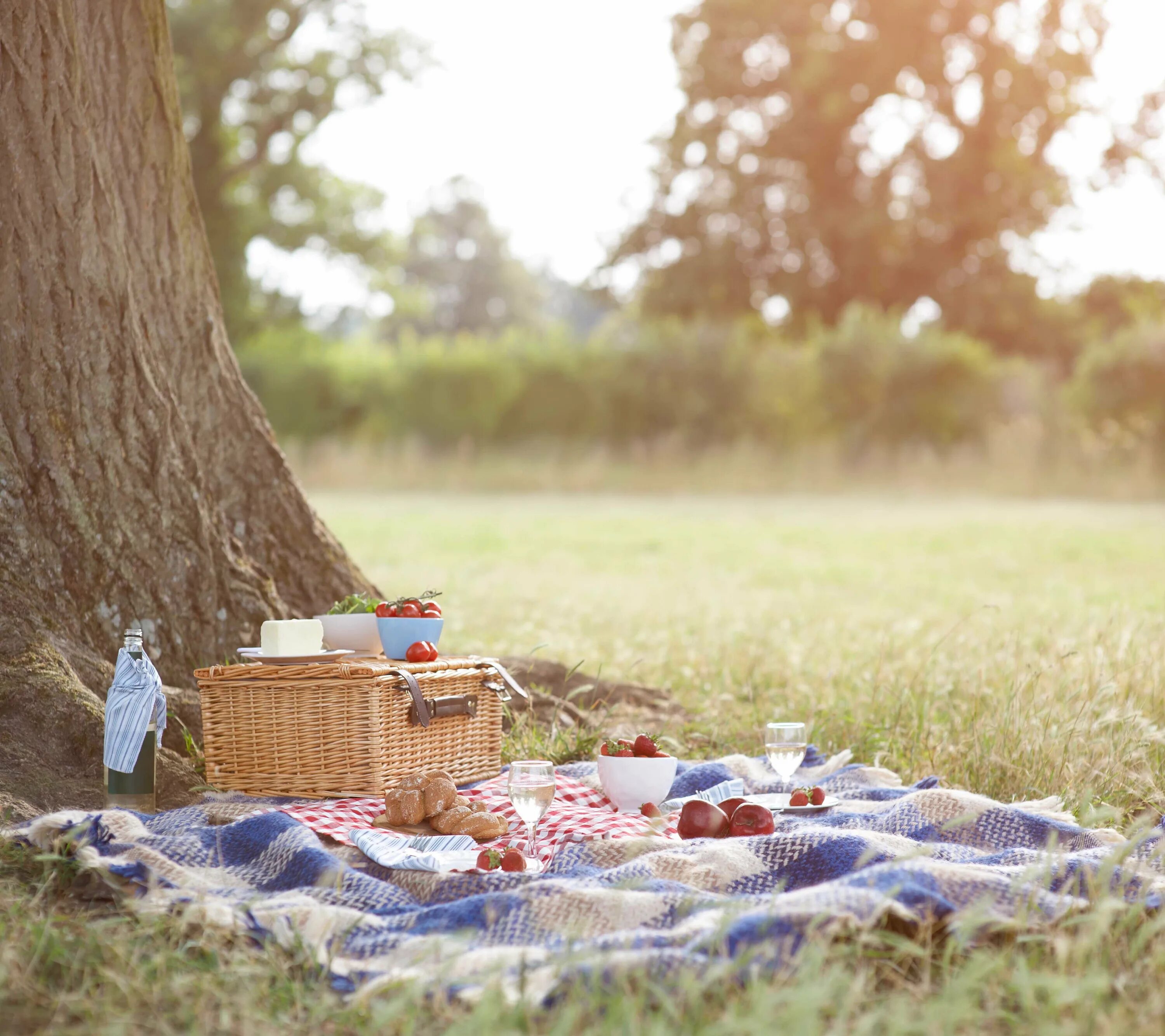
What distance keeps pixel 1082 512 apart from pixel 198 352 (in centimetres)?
1329

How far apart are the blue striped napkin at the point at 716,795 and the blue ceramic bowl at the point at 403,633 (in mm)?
793

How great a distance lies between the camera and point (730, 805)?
125 inches

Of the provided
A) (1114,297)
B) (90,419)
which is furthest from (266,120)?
(90,419)

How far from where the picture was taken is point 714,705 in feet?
16.1

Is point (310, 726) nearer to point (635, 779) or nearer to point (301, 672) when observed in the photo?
point (301, 672)

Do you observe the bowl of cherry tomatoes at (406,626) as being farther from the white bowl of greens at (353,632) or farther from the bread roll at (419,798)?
the bread roll at (419,798)

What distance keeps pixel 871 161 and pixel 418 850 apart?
26768 millimetres

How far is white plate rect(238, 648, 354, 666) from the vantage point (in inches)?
135

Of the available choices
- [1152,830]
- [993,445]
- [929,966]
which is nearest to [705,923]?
[929,966]

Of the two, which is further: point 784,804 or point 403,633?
point 403,633

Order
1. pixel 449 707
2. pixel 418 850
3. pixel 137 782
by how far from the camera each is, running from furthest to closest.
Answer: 1. pixel 449 707
2. pixel 137 782
3. pixel 418 850

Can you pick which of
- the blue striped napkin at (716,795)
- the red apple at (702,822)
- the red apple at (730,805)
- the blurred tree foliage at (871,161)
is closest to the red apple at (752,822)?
the red apple at (702,822)

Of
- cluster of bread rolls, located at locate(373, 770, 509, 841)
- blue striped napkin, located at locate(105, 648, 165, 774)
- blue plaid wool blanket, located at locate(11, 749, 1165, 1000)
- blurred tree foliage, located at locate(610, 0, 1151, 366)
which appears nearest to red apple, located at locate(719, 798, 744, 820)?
blue plaid wool blanket, located at locate(11, 749, 1165, 1000)

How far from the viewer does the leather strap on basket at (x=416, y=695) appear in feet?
11.3
